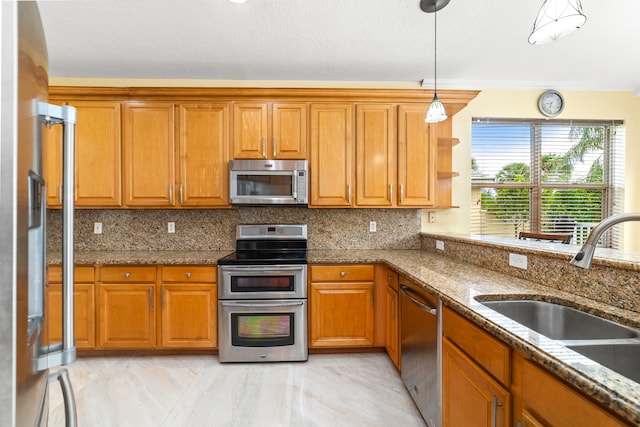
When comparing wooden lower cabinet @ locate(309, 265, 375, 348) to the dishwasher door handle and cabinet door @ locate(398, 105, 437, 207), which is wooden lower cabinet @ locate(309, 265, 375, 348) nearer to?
the dishwasher door handle

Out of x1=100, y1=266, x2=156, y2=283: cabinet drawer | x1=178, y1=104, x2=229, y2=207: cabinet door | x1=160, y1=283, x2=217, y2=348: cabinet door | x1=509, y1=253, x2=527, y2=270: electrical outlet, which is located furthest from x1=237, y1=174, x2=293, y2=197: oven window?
x1=509, y1=253, x2=527, y2=270: electrical outlet

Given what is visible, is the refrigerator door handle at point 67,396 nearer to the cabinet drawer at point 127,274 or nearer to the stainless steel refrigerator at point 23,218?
the stainless steel refrigerator at point 23,218

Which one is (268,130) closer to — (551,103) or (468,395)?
(468,395)

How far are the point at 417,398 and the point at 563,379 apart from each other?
1234 millimetres

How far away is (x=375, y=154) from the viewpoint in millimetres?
2891

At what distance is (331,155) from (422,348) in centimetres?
177

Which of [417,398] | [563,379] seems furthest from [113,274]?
[563,379]

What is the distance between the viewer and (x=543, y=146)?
11.1 ft

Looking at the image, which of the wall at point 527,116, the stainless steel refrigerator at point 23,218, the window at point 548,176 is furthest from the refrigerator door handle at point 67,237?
the window at point 548,176

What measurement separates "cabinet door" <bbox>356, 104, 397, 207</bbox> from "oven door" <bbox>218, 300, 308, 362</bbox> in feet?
3.78

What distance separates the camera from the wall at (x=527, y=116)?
3.30 metres

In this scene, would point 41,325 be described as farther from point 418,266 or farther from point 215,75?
point 215,75

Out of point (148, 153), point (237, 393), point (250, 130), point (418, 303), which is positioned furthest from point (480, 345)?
point (148, 153)

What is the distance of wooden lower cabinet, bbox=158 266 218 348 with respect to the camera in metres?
2.56
